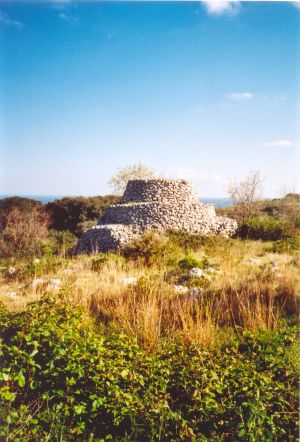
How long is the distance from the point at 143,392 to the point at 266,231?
12086mm

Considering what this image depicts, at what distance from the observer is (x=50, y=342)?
373 cm

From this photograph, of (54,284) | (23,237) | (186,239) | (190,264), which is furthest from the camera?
(23,237)

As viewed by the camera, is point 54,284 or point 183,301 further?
point 54,284

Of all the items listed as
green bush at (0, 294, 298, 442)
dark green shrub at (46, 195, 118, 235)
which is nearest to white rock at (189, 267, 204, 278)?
green bush at (0, 294, 298, 442)

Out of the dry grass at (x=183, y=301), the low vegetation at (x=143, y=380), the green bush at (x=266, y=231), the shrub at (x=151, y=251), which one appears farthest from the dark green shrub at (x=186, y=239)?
the low vegetation at (x=143, y=380)

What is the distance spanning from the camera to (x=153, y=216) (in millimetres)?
14930

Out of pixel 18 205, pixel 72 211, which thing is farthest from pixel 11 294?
pixel 72 211

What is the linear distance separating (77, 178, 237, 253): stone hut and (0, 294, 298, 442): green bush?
30.9ft

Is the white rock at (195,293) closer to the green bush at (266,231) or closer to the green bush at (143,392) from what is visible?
the green bush at (143,392)

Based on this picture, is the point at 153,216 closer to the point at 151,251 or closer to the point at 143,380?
the point at 151,251

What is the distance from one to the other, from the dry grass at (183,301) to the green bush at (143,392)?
797mm

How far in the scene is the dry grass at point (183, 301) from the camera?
476cm

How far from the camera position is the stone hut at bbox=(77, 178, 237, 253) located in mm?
13734

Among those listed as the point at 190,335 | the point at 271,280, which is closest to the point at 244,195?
the point at 271,280
